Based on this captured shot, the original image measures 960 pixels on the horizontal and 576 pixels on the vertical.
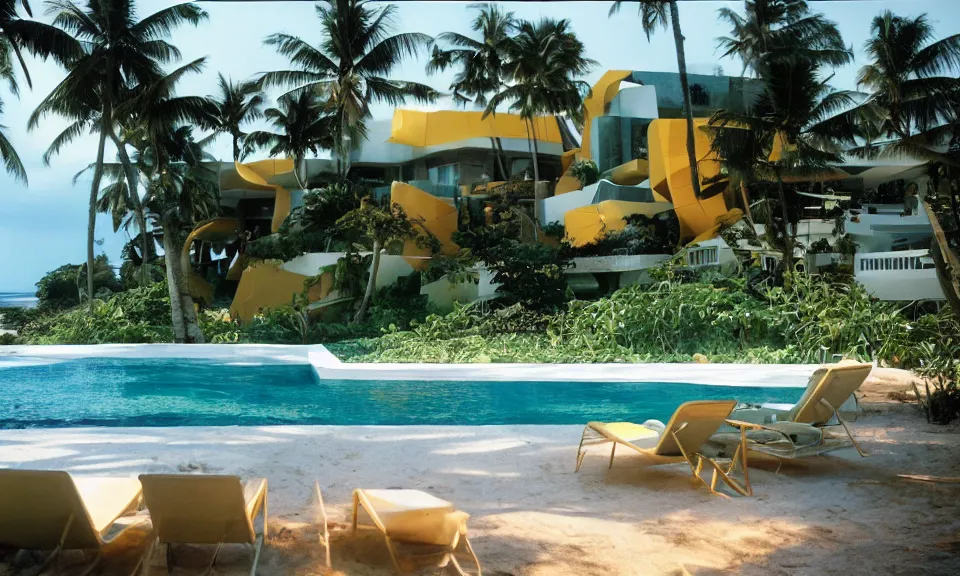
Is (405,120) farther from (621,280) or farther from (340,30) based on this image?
(621,280)

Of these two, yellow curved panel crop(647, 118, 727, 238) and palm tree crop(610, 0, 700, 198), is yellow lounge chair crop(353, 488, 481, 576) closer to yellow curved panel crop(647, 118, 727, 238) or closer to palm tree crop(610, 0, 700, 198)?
palm tree crop(610, 0, 700, 198)

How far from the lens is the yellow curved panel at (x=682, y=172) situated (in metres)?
20.5

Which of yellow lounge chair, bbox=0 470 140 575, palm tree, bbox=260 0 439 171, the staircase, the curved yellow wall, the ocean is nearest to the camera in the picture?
yellow lounge chair, bbox=0 470 140 575

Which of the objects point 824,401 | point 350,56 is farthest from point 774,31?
point 824,401

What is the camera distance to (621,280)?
20.4 metres

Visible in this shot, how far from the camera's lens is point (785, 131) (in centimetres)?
1619

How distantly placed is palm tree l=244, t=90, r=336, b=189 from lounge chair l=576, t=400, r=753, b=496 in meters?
22.2

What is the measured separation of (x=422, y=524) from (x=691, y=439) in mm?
2153

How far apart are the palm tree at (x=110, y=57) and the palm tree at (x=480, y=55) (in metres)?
10.5

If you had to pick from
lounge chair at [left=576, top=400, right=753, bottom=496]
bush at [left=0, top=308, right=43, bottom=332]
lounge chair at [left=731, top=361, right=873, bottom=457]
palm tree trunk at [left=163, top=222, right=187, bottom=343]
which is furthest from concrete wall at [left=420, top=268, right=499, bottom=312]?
lounge chair at [left=576, top=400, right=753, bottom=496]

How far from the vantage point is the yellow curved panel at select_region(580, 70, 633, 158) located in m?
26.2

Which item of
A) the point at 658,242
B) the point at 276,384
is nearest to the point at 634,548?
the point at 276,384

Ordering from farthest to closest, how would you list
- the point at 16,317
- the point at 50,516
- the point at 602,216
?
the point at 16,317 < the point at 602,216 < the point at 50,516

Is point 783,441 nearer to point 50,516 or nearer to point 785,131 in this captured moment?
point 50,516
